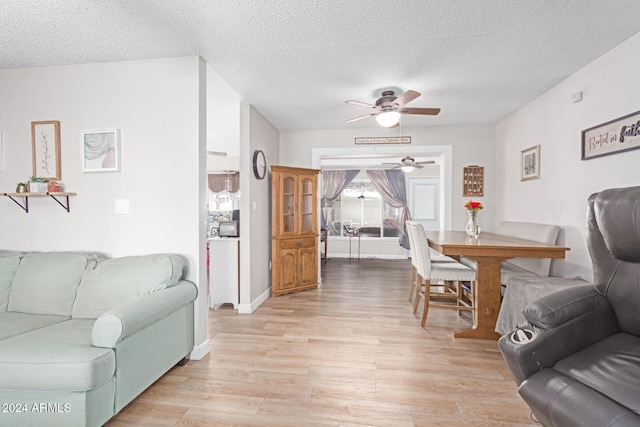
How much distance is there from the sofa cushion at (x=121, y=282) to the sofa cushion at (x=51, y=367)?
1.67ft

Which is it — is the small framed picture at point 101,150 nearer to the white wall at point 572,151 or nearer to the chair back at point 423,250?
the chair back at point 423,250

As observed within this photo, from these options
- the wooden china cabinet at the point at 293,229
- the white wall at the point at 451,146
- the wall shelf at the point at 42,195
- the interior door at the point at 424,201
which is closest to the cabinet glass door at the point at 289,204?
the wooden china cabinet at the point at 293,229

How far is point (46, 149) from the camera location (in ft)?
8.37

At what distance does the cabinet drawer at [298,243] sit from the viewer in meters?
4.22

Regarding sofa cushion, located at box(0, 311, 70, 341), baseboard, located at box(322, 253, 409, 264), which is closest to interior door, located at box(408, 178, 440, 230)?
baseboard, located at box(322, 253, 409, 264)

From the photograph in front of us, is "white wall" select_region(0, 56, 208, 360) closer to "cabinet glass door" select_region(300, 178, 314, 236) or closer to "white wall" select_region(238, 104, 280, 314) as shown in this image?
"white wall" select_region(238, 104, 280, 314)

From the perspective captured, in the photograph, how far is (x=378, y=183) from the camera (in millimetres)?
7359

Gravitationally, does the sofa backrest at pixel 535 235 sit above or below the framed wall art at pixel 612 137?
below

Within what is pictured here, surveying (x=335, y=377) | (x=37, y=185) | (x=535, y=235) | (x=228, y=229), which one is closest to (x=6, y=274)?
(x=37, y=185)

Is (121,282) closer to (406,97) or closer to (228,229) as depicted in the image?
(228,229)

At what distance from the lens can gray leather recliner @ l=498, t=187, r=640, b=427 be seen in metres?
1.17

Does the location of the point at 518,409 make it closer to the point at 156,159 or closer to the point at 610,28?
the point at 610,28

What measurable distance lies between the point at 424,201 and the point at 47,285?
6.83m

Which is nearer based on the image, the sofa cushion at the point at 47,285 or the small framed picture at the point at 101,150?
the sofa cushion at the point at 47,285
